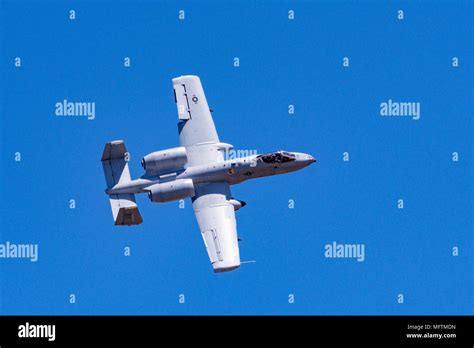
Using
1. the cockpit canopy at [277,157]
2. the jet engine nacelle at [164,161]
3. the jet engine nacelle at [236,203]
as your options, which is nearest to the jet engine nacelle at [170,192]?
the jet engine nacelle at [164,161]

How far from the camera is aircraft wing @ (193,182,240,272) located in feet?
219

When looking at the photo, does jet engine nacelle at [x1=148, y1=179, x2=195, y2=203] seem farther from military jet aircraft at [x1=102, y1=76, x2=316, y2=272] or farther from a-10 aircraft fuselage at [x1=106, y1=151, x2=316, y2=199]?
a-10 aircraft fuselage at [x1=106, y1=151, x2=316, y2=199]

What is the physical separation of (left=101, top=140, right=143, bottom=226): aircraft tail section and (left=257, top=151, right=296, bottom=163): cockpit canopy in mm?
8906

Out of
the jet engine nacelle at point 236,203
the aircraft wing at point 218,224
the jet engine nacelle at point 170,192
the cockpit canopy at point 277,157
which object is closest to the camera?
the aircraft wing at point 218,224

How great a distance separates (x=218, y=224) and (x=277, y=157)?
630cm

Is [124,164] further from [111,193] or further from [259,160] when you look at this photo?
[259,160]

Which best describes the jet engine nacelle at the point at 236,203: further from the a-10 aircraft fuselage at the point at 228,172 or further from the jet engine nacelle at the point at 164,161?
the jet engine nacelle at the point at 164,161

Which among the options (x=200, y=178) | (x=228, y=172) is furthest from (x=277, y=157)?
(x=200, y=178)

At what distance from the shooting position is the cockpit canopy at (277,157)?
71.0 m

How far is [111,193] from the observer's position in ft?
228

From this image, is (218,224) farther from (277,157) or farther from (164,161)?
(277,157)

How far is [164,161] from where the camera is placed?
228 feet

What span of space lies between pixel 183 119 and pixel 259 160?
20.7 feet
